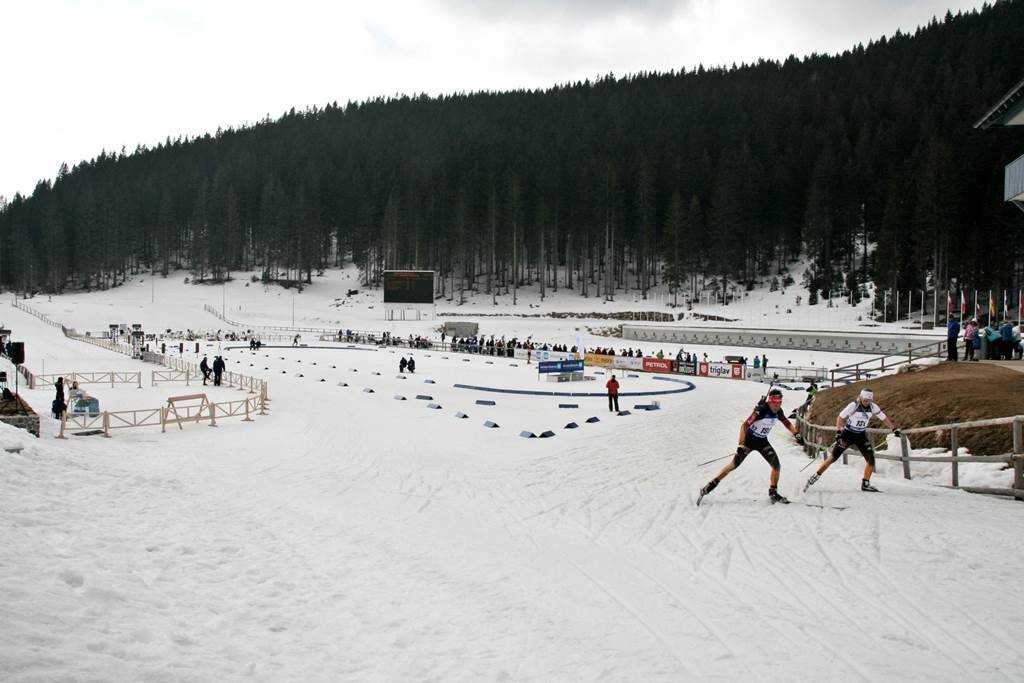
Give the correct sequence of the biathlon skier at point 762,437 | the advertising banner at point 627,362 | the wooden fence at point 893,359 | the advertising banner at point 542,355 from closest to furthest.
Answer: the biathlon skier at point 762,437 < the wooden fence at point 893,359 < the advertising banner at point 627,362 < the advertising banner at point 542,355

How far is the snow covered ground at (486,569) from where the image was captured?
5.24 m

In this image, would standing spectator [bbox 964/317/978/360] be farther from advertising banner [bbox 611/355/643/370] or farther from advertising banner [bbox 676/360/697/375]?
advertising banner [bbox 611/355/643/370]

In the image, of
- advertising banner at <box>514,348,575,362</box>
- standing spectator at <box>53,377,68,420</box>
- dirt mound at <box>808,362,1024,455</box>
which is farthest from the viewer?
advertising banner at <box>514,348,575,362</box>

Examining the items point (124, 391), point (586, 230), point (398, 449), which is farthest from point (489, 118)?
point (398, 449)

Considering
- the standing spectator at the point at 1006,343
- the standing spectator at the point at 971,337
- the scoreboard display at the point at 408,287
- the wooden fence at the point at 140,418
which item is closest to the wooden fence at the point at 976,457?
the standing spectator at the point at 971,337

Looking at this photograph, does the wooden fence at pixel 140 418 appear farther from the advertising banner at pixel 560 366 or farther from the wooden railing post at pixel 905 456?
the wooden railing post at pixel 905 456

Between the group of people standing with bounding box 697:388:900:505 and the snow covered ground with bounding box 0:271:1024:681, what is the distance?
39cm

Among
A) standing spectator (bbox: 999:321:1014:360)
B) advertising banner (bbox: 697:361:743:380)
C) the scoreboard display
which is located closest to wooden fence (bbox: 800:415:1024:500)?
standing spectator (bbox: 999:321:1014:360)

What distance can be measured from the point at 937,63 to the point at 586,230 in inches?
2684

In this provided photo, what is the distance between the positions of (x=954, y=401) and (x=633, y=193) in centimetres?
8409

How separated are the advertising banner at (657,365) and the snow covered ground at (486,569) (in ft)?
85.1

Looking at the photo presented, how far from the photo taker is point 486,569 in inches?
307

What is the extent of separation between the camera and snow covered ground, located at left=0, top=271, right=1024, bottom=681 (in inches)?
206

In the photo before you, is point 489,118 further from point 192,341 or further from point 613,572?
point 613,572
